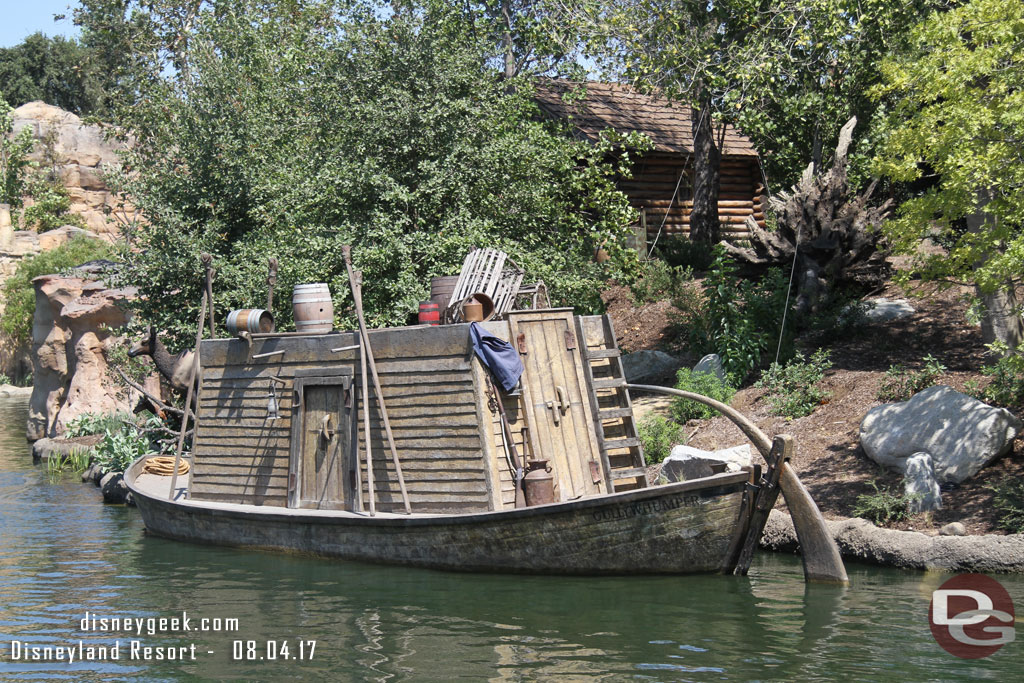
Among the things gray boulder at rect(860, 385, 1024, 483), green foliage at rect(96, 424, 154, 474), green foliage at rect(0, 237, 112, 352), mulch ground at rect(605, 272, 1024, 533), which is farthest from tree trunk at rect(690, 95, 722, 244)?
green foliage at rect(0, 237, 112, 352)

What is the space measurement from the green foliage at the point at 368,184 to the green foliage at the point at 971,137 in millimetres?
6405

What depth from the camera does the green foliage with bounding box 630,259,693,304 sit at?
22859mm

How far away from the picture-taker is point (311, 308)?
1280cm

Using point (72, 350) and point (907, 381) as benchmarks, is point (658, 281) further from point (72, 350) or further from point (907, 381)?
point (72, 350)

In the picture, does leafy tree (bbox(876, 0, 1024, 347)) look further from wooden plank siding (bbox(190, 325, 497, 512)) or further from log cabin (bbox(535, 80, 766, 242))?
log cabin (bbox(535, 80, 766, 242))

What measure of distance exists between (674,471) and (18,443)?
19.2m

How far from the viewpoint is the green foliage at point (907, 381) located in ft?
47.9

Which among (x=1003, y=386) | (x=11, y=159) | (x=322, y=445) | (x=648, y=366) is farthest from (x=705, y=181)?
(x=11, y=159)

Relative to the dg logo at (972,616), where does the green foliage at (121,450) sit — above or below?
above

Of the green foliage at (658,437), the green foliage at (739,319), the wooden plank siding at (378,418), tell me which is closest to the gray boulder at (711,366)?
the green foliage at (739,319)

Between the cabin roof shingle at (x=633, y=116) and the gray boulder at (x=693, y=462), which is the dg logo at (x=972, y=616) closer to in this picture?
the gray boulder at (x=693, y=462)

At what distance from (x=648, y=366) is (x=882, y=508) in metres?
7.89

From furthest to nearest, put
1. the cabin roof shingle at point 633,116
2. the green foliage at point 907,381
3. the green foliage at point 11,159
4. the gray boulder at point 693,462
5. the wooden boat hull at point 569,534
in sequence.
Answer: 1. the green foliage at point 11,159
2. the cabin roof shingle at point 633,116
3. the green foliage at point 907,381
4. the gray boulder at point 693,462
5. the wooden boat hull at point 569,534

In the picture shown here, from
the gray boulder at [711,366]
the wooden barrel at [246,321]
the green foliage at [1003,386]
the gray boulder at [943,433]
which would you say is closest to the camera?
the gray boulder at [943,433]
